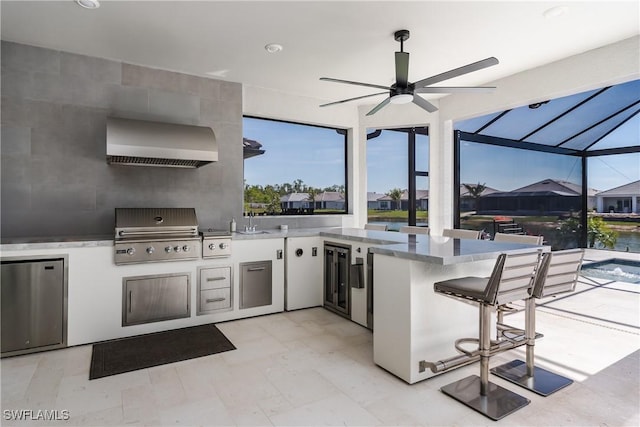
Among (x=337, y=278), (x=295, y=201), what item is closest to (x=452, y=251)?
(x=337, y=278)

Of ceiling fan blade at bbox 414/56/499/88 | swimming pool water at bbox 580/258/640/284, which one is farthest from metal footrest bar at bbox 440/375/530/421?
swimming pool water at bbox 580/258/640/284

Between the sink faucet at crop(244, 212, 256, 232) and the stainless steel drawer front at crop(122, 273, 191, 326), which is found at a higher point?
the sink faucet at crop(244, 212, 256, 232)

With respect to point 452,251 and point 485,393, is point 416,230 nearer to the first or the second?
point 452,251

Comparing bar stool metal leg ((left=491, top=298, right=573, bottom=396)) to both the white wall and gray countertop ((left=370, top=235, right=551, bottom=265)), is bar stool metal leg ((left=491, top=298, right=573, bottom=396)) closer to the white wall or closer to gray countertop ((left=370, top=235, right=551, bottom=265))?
gray countertop ((left=370, top=235, right=551, bottom=265))

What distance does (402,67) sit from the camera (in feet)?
9.59

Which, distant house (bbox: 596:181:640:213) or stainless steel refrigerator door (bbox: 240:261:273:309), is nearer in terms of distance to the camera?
stainless steel refrigerator door (bbox: 240:261:273:309)

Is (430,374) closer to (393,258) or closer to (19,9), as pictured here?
(393,258)

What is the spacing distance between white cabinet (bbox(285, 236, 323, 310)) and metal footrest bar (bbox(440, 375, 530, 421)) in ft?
6.90

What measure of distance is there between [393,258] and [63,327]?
283cm

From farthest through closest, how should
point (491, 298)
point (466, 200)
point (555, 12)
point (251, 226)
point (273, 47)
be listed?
point (466, 200) < point (251, 226) < point (273, 47) < point (555, 12) < point (491, 298)

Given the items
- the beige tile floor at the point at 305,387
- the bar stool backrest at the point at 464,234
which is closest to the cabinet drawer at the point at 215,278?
the beige tile floor at the point at 305,387

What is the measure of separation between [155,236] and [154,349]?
1041mm

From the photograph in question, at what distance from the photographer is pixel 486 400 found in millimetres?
2139

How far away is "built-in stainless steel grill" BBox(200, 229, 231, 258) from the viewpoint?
11.8ft
